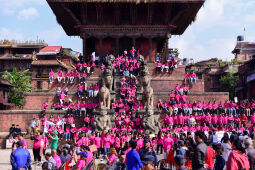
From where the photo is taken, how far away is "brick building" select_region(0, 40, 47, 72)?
6844cm

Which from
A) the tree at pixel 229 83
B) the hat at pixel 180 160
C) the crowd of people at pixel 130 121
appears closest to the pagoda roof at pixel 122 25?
the crowd of people at pixel 130 121

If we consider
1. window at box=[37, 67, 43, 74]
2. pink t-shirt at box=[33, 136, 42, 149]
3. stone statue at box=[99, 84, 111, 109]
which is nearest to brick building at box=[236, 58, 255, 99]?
stone statue at box=[99, 84, 111, 109]

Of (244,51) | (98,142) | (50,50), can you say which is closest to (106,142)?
(98,142)

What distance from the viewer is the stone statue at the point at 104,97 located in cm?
2422

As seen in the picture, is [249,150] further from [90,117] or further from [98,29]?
[98,29]

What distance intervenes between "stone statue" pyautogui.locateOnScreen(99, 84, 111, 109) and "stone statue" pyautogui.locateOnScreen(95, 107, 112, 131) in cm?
80

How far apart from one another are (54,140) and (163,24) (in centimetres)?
2226

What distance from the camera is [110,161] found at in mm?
10148

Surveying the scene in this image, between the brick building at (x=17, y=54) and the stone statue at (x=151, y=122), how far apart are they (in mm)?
50194

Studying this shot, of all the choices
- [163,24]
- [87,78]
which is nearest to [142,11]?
[163,24]

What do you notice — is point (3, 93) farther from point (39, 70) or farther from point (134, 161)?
point (134, 161)

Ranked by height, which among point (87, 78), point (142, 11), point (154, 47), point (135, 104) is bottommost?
point (135, 104)

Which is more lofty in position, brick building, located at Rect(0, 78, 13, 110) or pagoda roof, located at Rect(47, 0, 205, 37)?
pagoda roof, located at Rect(47, 0, 205, 37)

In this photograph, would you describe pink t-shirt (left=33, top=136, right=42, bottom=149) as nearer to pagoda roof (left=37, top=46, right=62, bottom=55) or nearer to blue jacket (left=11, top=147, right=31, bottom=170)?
blue jacket (left=11, top=147, right=31, bottom=170)
